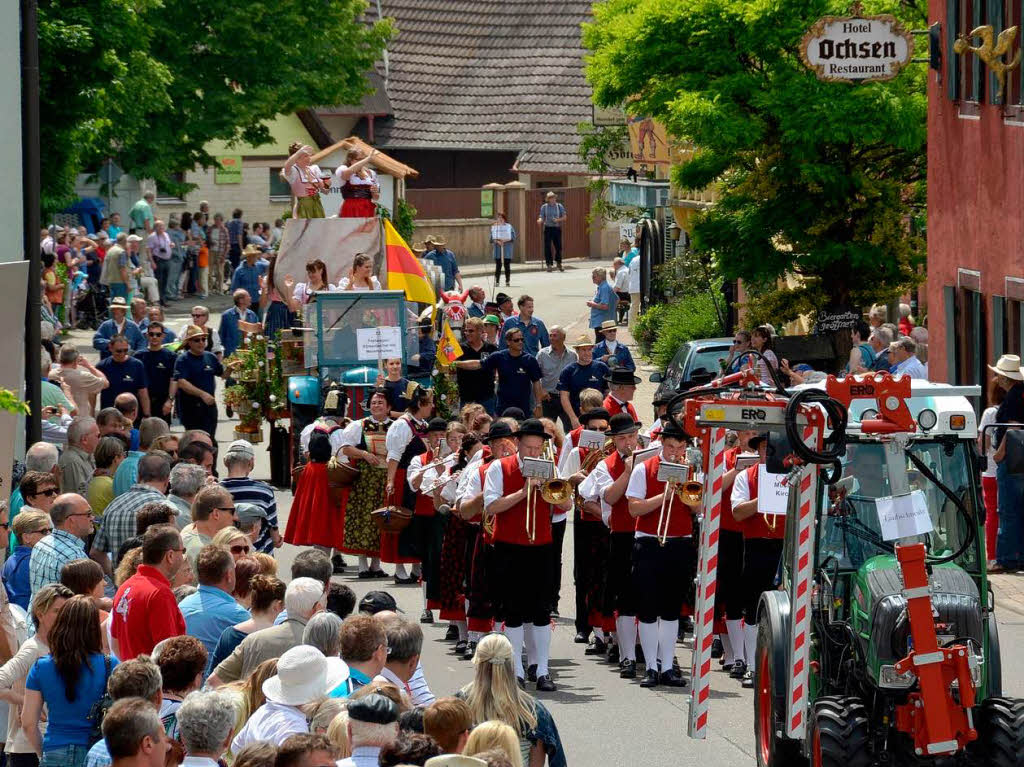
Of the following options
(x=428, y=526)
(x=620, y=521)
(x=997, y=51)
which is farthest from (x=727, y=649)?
(x=997, y=51)

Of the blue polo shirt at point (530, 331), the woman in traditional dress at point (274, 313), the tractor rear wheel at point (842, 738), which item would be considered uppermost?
the woman in traditional dress at point (274, 313)

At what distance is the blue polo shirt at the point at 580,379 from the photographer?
22922 mm

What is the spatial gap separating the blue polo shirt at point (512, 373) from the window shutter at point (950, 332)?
5.02 m

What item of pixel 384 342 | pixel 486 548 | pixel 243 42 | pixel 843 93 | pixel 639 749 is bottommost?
pixel 639 749

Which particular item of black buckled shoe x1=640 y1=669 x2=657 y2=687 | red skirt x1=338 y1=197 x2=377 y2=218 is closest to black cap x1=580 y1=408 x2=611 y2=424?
black buckled shoe x1=640 y1=669 x2=657 y2=687

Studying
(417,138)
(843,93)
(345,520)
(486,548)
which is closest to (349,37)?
(417,138)

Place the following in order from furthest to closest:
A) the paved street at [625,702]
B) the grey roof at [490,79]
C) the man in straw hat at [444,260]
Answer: the grey roof at [490,79] → the man in straw hat at [444,260] → the paved street at [625,702]

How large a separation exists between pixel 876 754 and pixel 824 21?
41.2 ft

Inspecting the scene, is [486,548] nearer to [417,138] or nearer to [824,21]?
[824,21]

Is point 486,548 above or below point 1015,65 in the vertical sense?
below

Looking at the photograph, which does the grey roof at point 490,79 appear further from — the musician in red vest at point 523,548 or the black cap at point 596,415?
the musician in red vest at point 523,548

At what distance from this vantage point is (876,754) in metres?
10.2

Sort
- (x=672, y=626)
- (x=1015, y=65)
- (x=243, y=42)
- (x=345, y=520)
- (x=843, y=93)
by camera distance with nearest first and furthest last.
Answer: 1. (x=672, y=626)
2. (x=345, y=520)
3. (x=1015, y=65)
4. (x=843, y=93)
5. (x=243, y=42)

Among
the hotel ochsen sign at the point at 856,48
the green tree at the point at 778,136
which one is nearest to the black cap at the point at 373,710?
the hotel ochsen sign at the point at 856,48
